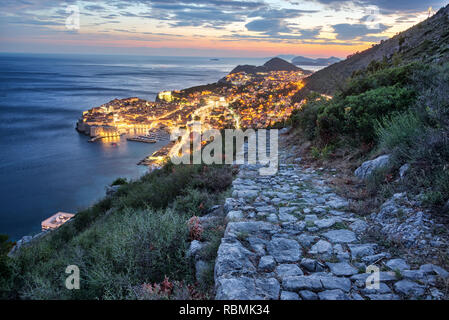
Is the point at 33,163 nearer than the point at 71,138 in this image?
Yes

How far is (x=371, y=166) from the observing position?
4.46 metres

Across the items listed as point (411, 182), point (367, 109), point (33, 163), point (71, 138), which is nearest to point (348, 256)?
point (411, 182)

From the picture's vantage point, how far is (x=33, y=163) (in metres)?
23.6

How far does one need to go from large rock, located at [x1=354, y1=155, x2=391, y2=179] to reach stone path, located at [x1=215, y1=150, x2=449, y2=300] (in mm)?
756

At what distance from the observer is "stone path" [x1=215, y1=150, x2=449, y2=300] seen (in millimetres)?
1946

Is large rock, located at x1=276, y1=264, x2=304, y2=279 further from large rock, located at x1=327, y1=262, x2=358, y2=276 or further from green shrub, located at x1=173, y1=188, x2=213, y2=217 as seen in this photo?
green shrub, located at x1=173, y1=188, x2=213, y2=217

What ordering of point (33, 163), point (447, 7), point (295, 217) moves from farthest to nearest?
point (447, 7) < point (33, 163) < point (295, 217)

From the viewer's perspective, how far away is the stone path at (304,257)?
195 centimetres

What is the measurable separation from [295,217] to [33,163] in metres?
27.0

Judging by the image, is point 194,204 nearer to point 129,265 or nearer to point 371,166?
point 129,265

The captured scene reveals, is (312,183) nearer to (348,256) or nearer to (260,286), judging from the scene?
(348,256)

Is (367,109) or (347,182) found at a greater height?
(367,109)

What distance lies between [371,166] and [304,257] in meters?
2.72

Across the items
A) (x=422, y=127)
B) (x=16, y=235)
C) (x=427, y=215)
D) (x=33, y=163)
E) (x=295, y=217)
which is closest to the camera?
(x=427, y=215)
